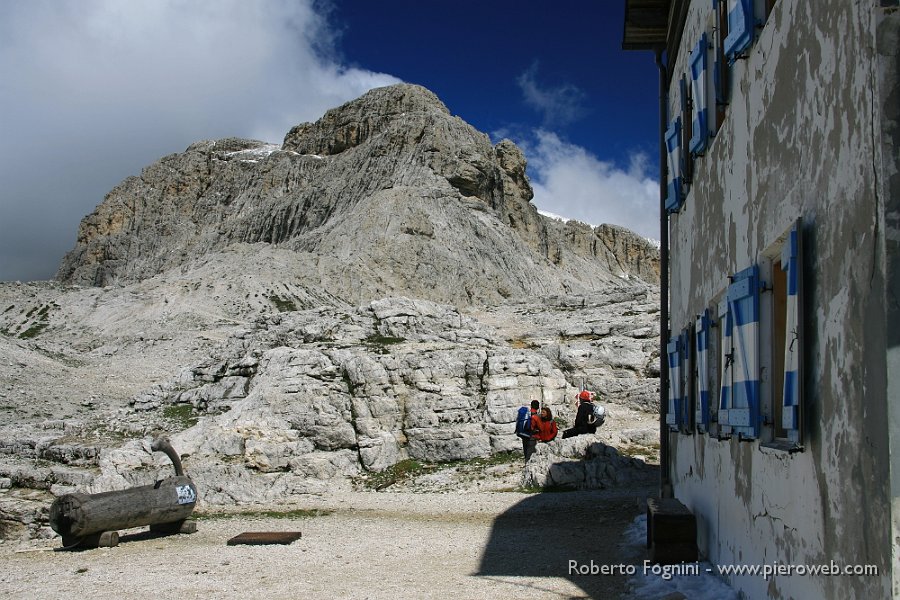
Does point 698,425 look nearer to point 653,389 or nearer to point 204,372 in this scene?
point 653,389

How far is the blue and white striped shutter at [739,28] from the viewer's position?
6594 mm

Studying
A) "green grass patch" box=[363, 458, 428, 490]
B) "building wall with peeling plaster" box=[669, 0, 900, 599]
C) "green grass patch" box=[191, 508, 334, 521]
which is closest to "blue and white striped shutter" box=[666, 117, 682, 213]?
"building wall with peeling plaster" box=[669, 0, 900, 599]

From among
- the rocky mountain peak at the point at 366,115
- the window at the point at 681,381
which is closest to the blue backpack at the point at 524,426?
the window at the point at 681,381

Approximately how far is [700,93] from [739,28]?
2225 millimetres

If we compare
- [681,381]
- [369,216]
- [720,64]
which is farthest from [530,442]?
[369,216]

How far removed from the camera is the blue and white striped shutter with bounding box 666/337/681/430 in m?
11.0

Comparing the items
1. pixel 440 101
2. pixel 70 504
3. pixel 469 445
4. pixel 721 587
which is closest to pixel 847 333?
pixel 721 587

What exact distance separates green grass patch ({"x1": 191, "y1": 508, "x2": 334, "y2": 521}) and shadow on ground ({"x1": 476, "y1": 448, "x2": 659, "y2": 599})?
3.40 meters

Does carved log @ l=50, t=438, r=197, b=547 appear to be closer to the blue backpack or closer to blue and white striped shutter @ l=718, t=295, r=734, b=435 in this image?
the blue backpack

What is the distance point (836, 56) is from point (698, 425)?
5.80 m

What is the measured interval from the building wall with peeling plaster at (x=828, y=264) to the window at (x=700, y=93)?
1.25 meters

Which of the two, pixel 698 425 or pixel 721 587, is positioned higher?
pixel 698 425

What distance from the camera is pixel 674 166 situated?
11.6m

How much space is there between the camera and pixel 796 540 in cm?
552
